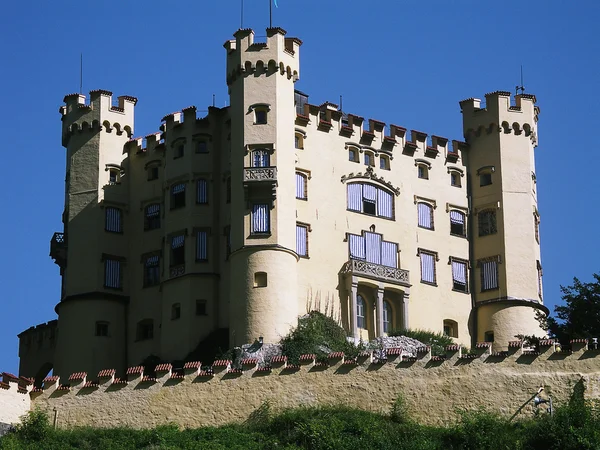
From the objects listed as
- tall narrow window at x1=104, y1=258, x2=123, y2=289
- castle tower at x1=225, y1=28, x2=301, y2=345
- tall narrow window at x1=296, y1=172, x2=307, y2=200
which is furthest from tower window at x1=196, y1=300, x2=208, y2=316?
tall narrow window at x1=296, y1=172, x2=307, y2=200

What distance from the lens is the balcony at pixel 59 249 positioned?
84812 millimetres

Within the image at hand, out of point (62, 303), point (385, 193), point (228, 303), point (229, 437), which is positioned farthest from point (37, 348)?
point (229, 437)

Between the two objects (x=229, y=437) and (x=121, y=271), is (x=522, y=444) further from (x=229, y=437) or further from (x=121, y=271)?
(x=121, y=271)

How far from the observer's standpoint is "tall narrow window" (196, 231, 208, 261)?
80812mm

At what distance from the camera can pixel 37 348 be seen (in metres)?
88.8

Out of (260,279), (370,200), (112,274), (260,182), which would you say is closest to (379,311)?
(370,200)

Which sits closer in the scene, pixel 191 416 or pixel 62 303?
pixel 191 416

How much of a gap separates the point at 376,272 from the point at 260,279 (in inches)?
279

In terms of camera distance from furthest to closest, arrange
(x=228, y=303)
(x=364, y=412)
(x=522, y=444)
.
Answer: (x=228, y=303)
(x=364, y=412)
(x=522, y=444)

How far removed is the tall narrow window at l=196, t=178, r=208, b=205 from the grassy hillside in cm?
1780

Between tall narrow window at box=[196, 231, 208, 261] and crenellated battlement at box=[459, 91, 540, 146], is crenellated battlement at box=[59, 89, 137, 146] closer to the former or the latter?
tall narrow window at box=[196, 231, 208, 261]

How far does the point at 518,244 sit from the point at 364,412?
2117cm

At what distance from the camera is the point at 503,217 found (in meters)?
84.8

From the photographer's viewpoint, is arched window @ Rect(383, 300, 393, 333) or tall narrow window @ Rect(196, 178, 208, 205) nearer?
arched window @ Rect(383, 300, 393, 333)
